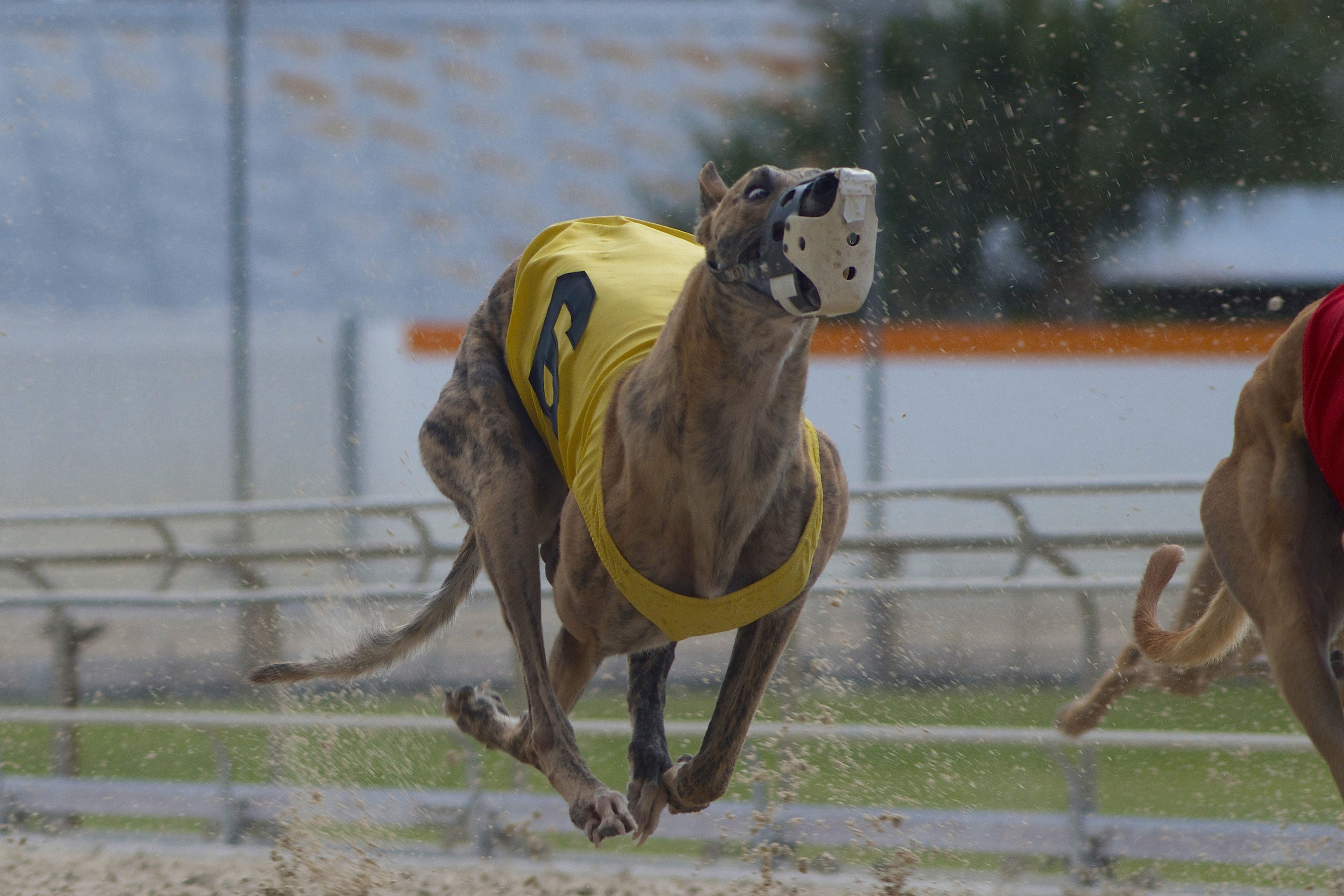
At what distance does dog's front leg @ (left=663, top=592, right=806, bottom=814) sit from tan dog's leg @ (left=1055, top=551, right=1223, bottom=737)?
0.76 m

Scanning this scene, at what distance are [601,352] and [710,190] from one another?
0.43m

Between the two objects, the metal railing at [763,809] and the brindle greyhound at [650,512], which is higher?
the brindle greyhound at [650,512]

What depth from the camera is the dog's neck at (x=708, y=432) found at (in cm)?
142

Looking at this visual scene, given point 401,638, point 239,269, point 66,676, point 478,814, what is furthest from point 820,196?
point 239,269

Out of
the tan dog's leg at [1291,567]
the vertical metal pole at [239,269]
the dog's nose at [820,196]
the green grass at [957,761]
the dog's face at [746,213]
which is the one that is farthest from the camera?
the vertical metal pole at [239,269]

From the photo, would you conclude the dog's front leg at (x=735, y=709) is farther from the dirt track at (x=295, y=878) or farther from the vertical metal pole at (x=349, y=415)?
the vertical metal pole at (x=349, y=415)

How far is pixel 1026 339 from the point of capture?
4.50 metres

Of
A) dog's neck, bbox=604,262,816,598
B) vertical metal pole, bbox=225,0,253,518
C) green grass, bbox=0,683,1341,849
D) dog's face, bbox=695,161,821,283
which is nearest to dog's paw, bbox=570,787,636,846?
dog's neck, bbox=604,262,816,598

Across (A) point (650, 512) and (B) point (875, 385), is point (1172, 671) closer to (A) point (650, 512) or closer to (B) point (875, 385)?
(A) point (650, 512)

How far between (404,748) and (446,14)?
3.80m

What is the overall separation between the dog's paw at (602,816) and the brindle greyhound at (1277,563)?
3.19ft

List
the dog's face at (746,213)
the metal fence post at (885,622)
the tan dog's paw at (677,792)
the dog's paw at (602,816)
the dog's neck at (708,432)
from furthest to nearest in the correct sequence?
the metal fence post at (885,622)
the tan dog's paw at (677,792)
the dog's paw at (602,816)
the dog's neck at (708,432)
the dog's face at (746,213)

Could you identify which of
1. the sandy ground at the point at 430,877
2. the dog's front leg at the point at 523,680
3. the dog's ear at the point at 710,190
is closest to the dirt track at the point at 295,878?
the sandy ground at the point at 430,877

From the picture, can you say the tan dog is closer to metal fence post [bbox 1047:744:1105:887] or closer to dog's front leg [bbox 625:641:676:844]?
metal fence post [bbox 1047:744:1105:887]
